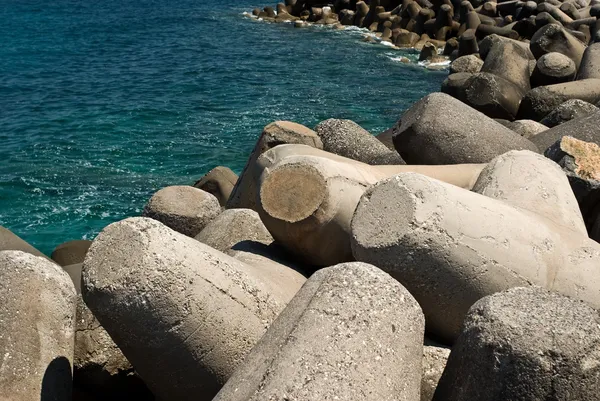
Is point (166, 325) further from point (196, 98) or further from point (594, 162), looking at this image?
point (196, 98)

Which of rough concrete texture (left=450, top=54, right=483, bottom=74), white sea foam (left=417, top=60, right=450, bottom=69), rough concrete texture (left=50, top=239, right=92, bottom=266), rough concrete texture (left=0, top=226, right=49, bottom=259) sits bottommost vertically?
white sea foam (left=417, top=60, right=450, bottom=69)

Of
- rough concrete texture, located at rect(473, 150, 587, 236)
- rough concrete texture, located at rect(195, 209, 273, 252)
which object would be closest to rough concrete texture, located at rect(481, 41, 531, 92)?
rough concrete texture, located at rect(473, 150, 587, 236)

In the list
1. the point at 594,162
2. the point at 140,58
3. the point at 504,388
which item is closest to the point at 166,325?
the point at 504,388

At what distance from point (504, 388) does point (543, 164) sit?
2431 millimetres

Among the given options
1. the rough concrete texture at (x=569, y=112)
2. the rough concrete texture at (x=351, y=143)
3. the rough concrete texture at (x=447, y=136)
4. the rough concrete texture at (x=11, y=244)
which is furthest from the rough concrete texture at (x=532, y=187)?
the rough concrete texture at (x=569, y=112)

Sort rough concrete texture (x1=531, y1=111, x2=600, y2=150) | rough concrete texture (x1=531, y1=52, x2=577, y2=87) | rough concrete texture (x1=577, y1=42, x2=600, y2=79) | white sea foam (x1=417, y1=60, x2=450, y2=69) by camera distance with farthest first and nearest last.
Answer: white sea foam (x1=417, y1=60, x2=450, y2=69) → rough concrete texture (x1=531, y1=52, x2=577, y2=87) → rough concrete texture (x1=577, y1=42, x2=600, y2=79) → rough concrete texture (x1=531, y1=111, x2=600, y2=150)

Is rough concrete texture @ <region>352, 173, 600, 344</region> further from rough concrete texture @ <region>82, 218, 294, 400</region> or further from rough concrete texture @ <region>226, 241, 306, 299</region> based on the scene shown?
rough concrete texture @ <region>82, 218, 294, 400</region>

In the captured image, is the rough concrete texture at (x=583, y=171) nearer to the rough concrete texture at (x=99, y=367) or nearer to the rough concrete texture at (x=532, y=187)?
the rough concrete texture at (x=532, y=187)

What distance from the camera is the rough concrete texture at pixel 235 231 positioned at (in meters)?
5.79

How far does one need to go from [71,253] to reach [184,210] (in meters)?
1.33

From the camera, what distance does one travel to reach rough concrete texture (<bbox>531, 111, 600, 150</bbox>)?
7.24 metres

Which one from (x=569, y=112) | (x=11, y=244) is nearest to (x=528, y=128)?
(x=569, y=112)

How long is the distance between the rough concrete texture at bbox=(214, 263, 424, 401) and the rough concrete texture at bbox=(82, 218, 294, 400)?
1.72ft

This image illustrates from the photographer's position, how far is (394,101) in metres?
17.2
